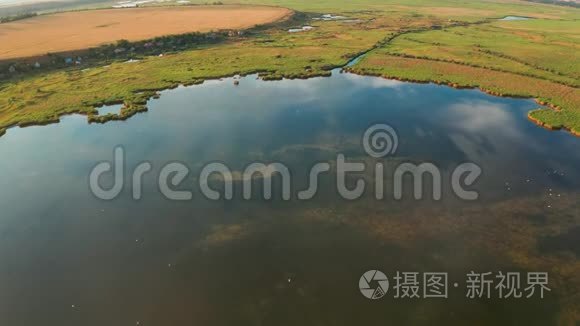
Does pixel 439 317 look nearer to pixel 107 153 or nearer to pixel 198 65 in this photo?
pixel 107 153

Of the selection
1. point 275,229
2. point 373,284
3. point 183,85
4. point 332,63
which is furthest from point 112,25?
point 373,284

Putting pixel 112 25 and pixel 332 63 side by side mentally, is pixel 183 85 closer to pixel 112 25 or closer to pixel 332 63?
pixel 332 63

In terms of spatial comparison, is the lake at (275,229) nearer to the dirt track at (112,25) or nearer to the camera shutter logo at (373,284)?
the camera shutter logo at (373,284)

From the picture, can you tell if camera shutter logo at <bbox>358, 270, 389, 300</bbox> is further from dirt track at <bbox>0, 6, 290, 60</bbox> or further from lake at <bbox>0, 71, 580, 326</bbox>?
dirt track at <bbox>0, 6, 290, 60</bbox>

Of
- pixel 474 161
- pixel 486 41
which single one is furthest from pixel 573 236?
pixel 486 41

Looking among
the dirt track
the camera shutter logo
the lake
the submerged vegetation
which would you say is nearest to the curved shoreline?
the submerged vegetation

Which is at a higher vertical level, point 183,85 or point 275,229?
point 183,85
